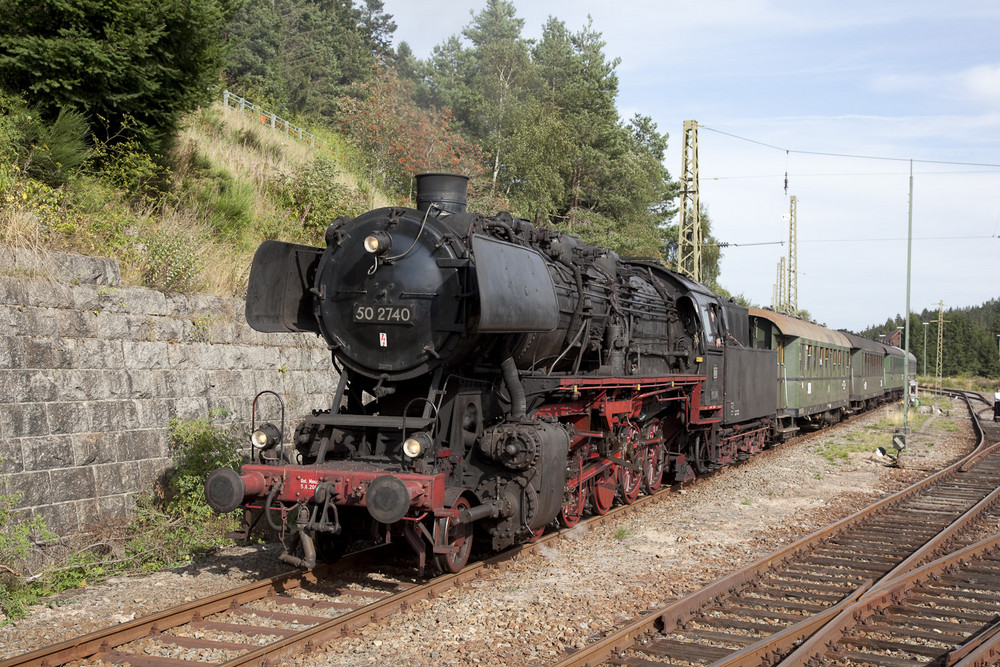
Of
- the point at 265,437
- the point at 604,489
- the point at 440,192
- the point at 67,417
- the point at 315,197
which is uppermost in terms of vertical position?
the point at 315,197

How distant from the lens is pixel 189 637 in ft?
18.0

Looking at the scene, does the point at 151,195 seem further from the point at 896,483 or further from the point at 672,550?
the point at 896,483

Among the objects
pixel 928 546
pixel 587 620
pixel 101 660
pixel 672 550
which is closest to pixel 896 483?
pixel 928 546

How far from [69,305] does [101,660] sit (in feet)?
12.8

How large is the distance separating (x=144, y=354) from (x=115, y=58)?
466 cm

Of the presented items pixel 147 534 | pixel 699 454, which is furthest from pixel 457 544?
pixel 699 454

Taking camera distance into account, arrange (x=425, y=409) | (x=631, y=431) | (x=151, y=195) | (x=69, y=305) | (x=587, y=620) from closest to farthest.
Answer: (x=587, y=620), (x=425, y=409), (x=69, y=305), (x=631, y=431), (x=151, y=195)

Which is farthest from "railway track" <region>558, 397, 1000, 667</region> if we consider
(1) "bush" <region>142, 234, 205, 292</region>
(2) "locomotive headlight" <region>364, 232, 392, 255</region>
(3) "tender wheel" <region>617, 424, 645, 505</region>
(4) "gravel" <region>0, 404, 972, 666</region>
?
(1) "bush" <region>142, 234, 205, 292</region>

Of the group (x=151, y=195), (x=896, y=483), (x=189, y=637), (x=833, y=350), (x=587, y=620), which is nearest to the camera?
(x=189, y=637)

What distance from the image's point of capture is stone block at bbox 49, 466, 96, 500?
7.27m

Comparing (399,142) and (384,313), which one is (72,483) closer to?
(384,313)

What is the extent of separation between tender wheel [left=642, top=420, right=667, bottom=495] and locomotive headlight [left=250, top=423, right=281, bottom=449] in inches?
226

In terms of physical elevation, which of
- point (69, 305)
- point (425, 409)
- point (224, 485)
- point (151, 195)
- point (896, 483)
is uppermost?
point (151, 195)

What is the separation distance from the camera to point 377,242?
699 cm
